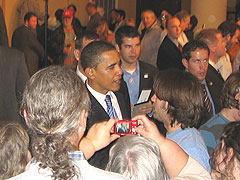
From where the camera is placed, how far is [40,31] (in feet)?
29.0

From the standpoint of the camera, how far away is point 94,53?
3811 mm

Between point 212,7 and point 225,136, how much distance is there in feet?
36.1

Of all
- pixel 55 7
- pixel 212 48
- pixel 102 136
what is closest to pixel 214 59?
pixel 212 48

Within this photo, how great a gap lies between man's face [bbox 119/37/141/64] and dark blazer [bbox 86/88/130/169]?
1287mm

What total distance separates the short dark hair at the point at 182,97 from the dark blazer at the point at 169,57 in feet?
10.8

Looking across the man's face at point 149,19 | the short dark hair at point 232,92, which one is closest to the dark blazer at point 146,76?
the short dark hair at point 232,92

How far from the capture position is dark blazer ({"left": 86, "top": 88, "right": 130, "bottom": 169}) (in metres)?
3.17

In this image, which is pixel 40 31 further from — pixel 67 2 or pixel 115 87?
pixel 115 87

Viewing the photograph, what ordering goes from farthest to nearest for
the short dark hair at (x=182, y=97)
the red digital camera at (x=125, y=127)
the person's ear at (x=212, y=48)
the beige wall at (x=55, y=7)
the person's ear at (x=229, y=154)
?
the beige wall at (x=55, y=7) < the person's ear at (x=212, y=48) < the short dark hair at (x=182, y=97) < the red digital camera at (x=125, y=127) < the person's ear at (x=229, y=154)

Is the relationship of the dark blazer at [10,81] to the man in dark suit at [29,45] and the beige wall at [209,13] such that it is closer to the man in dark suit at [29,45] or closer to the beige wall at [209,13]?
the man in dark suit at [29,45]

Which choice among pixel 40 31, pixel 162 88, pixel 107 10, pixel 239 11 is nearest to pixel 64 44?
pixel 40 31

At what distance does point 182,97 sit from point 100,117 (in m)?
0.67

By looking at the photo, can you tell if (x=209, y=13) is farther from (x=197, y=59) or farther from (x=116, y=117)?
(x=116, y=117)

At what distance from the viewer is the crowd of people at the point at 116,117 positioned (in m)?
1.67
